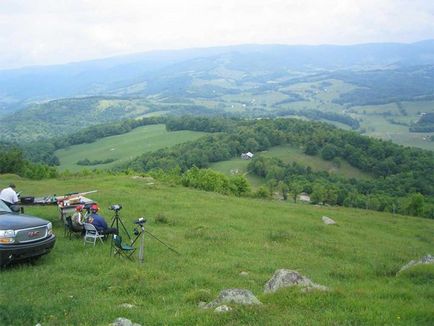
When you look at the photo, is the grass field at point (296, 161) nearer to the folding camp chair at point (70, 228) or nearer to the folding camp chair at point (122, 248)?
the folding camp chair at point (70, 228)

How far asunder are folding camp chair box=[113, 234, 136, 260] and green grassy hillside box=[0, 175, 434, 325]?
51cm

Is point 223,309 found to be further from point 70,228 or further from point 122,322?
point 70,228

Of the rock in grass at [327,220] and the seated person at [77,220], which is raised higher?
the seated person at [77,220]

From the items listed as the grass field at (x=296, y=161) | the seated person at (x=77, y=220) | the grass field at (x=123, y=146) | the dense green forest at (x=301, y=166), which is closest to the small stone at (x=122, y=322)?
the seated person at (x=77, y=220)

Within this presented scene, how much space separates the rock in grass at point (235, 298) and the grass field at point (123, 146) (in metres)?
128

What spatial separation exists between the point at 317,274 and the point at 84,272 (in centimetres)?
894

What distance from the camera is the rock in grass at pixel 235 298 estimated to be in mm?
10459

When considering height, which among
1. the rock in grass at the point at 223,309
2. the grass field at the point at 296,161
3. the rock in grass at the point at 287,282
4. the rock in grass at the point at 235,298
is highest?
the rock in grass at the point at 223,309

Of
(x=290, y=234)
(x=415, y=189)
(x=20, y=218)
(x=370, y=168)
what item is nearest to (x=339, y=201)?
(x=415, y=189)

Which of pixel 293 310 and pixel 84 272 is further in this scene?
pixel 84 272

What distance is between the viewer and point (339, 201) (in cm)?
9294

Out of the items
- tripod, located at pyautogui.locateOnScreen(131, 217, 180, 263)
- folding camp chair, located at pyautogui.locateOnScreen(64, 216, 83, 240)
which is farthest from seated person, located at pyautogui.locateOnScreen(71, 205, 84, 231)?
tripod, located at pyautogui.locateOnScreen(131, 217, 180, 263)

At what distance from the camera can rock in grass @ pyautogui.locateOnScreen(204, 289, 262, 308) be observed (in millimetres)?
10459

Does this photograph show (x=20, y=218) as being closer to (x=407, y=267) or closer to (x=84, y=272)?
(x=84, y=272)
